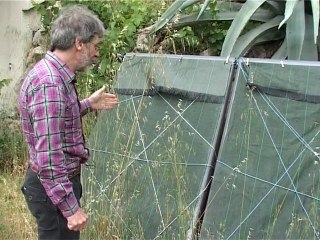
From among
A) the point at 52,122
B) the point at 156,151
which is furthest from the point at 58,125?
the point at 156,151

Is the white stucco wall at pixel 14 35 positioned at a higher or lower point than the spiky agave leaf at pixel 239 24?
lower

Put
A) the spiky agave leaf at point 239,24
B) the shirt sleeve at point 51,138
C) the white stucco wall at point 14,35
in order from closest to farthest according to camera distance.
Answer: the shirt sleeve at point 51,138 → the spiky agave leaf at point 239,24 → the white stucco wall at point 14,35

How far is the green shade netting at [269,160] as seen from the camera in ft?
12.9

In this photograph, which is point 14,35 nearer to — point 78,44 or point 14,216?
point 14,216

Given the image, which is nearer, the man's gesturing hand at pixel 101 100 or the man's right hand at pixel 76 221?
the man's right hand at pixel 76 221

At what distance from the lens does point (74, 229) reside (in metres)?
3.15

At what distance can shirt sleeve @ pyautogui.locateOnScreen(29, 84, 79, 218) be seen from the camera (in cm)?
301

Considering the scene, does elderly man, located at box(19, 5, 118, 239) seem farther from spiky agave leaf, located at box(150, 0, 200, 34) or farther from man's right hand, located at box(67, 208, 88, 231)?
spiky agave leaf, located at box(150, 0, 200, 34)

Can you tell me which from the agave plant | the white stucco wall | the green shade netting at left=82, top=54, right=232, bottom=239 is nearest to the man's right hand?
the green shade netting at left=82, top=54, right=232, bottom=239

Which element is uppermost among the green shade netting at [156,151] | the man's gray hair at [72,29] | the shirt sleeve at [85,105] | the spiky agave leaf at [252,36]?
the man's gray hair at [72,29]

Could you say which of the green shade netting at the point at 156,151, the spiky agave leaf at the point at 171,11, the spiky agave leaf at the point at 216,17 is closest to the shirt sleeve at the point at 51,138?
the green shade netting at the point at 156,151

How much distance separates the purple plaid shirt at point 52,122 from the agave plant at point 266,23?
7.84 feet

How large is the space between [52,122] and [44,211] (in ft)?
1.74

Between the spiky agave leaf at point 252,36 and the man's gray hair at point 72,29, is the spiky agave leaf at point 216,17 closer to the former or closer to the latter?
the spiky agave leaf at point 252,36
